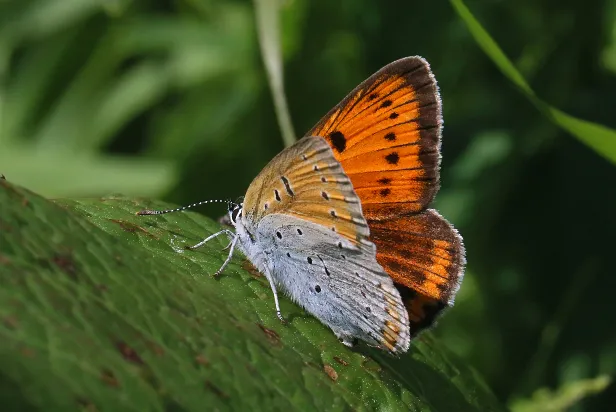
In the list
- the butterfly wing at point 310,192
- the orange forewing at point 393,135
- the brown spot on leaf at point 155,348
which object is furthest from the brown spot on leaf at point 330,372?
the orange forewing at point 393,135

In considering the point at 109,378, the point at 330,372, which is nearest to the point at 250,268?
the point at 330,372

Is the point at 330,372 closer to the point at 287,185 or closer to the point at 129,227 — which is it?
the point at 129,227

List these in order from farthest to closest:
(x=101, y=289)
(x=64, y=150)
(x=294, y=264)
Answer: (x=64, y=150), (x=294, y=264), (x=101, y=289)

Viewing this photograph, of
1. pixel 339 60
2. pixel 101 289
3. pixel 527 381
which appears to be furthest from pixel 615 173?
pixel 101 289

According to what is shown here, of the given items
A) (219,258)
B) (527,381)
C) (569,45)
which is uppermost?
(219,258)

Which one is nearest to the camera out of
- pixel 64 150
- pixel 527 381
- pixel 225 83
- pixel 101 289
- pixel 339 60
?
pixel 101 289

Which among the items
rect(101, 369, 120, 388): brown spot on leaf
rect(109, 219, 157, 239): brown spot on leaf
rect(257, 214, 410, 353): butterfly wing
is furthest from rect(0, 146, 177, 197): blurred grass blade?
rect(101, 369, 120, 388): brown spot on leaf

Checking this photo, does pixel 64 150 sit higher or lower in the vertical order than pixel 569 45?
higher

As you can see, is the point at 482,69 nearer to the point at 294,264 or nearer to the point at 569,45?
the point at 569,45
